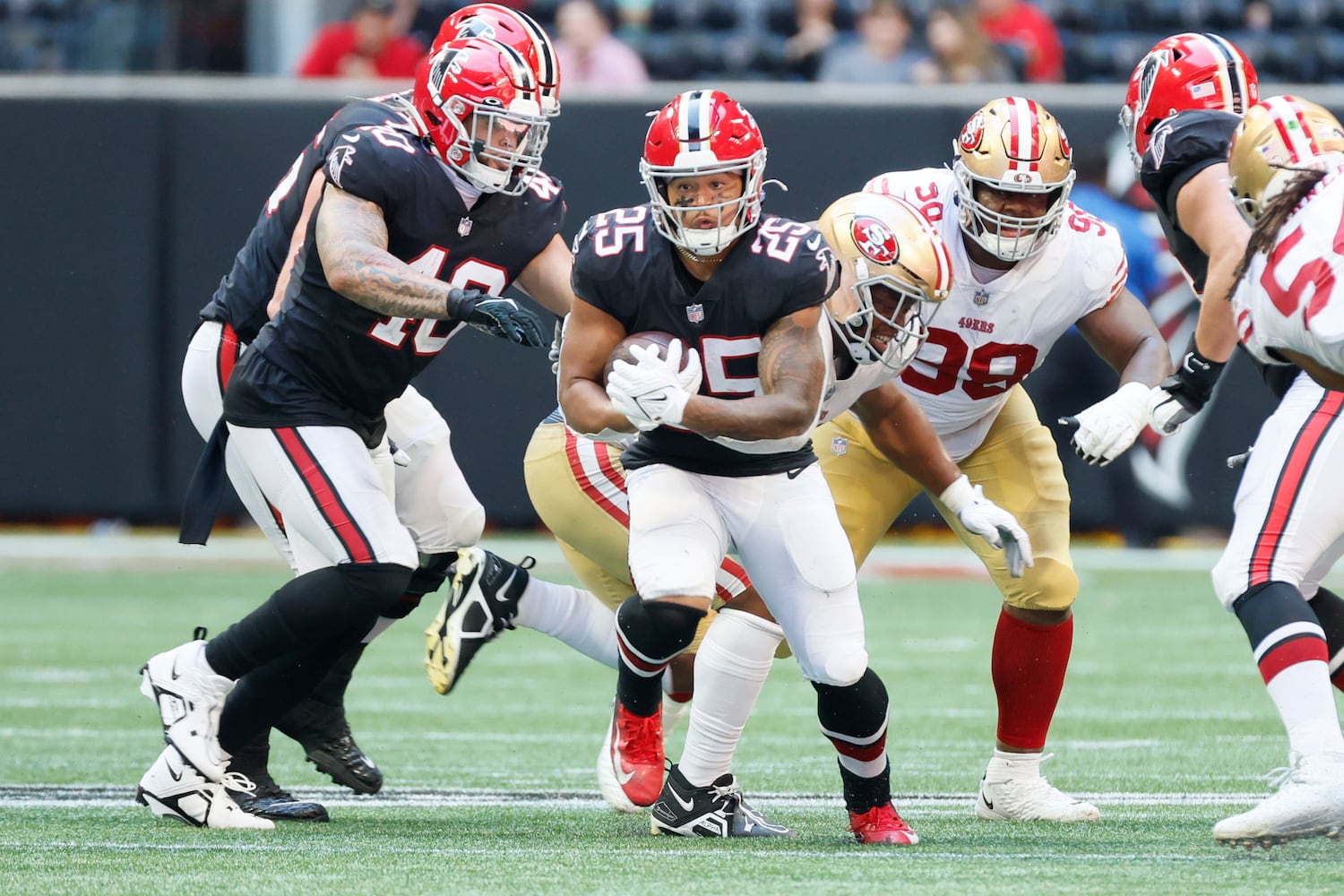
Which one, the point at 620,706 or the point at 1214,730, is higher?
the point at 620,706

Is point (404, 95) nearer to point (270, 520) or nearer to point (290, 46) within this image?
point (270, 520)

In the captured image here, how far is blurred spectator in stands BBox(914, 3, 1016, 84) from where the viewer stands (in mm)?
10164

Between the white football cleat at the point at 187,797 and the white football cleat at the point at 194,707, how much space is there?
0.02 metres

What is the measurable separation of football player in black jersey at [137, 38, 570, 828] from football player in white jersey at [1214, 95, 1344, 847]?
156 centimetres

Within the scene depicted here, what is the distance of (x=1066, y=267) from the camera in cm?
443

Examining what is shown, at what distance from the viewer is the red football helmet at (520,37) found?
429 centimetres

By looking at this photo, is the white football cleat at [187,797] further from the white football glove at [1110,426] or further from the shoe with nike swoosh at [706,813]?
the white football glove at [1110,426]

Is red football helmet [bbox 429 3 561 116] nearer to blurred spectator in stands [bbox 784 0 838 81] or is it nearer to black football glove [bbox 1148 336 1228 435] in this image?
black football glove [bbox 1148 336 1228 435]

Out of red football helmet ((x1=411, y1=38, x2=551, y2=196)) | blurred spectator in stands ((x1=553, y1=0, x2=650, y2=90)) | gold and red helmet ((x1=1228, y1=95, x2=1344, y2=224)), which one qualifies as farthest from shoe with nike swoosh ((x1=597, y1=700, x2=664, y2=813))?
blurred spectator in stands ((x1=553, y1=0, x2=650, y2=90))

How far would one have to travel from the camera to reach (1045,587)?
4371 millimetres

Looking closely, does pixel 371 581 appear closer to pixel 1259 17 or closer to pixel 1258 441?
pixel 1258 441

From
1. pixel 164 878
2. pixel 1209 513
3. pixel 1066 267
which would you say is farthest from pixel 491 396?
pixel 164 878

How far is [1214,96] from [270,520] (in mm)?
2356

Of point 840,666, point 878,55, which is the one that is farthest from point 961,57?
point 840,666
